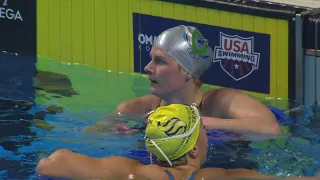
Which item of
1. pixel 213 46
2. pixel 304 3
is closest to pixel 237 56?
pixel 213 46

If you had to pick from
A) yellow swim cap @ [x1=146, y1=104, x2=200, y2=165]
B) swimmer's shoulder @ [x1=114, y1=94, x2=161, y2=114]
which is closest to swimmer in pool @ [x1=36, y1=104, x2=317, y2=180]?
yellow swim cap @ [x1=146, y1=104, x2=200, y2=165]

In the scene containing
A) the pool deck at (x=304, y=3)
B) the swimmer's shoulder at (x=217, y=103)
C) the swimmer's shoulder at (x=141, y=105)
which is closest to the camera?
the swimmer's shoulder at (x=217, y=103)

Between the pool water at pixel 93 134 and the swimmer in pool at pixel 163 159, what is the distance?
637 millimetres

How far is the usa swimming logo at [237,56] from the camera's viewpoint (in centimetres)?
696

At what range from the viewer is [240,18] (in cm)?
698

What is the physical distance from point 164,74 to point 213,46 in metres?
1.85

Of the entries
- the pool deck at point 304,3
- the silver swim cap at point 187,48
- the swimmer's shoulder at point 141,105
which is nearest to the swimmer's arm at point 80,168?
the silver swim cap at point 187,48

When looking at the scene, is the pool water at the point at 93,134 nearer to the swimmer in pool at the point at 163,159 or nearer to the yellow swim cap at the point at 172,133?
the swimmer in pool at the point at 163,159

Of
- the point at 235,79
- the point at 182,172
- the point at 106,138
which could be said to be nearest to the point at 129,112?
the point at 106,138

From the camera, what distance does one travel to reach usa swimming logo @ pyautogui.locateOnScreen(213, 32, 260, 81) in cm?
696

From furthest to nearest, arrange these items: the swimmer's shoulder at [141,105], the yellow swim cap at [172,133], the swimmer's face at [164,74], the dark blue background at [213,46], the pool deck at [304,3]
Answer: the pool deck at [304,3]
the dark blue background at [213,46]
the swimmer's shoulder at [141,105]
the swimmer's face at [164,74]
the yellow swim cap at [172,133]

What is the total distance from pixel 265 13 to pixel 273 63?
1.32 ft

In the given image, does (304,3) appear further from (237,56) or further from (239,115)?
(239,115)

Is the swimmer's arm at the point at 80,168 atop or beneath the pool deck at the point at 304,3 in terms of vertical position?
beneath
